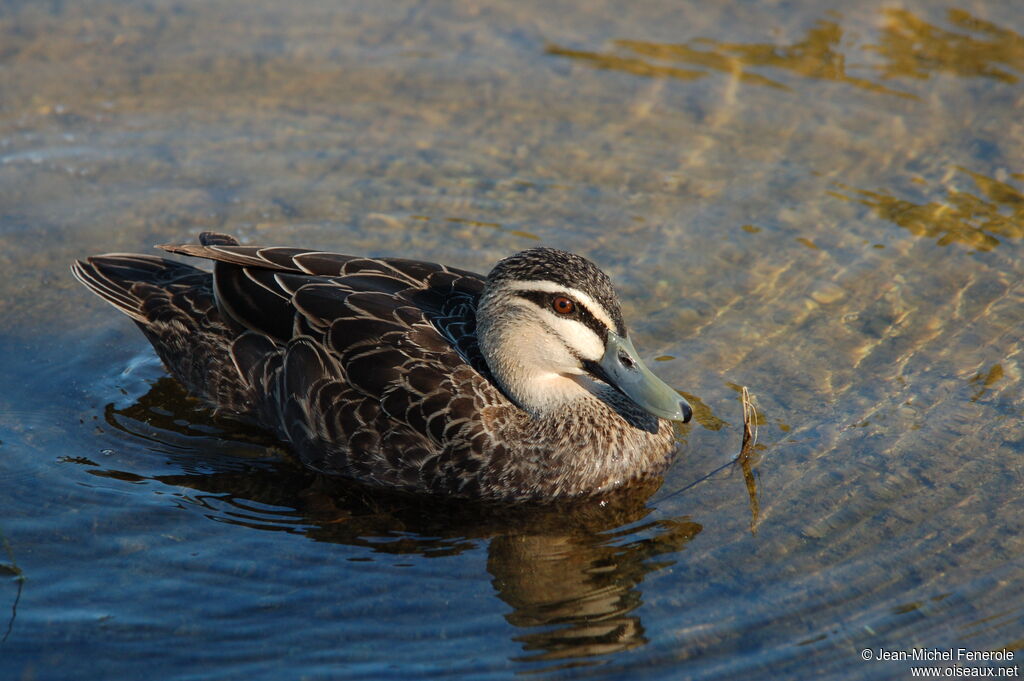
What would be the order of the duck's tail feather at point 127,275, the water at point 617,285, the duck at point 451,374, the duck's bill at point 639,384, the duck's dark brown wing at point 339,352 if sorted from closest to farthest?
the water at point 617,285 < the duck's bill at point 639,384 < the duck at point 451,374 < the duck's dark brown wing at point 339,352 < the duck's tail feather at point 127,275

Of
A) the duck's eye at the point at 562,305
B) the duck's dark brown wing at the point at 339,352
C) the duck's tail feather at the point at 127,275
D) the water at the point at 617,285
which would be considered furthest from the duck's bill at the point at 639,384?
the duck's tail feather at the point at 127,275

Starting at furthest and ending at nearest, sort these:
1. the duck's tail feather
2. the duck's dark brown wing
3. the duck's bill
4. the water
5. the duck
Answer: the duck's tail feather → the duck's dark brown wing → the duck → the duck's bill → the water

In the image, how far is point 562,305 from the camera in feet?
24.6

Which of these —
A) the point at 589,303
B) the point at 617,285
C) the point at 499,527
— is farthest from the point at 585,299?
the point at 617,285

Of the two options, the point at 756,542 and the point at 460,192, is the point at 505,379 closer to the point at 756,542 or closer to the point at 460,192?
the point at 756,542

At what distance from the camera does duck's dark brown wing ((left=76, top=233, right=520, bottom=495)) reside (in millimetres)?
7793

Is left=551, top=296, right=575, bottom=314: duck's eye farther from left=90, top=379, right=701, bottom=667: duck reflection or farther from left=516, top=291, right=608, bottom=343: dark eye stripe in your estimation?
left=90, top=379, right=701, bottom=667: duck reflection

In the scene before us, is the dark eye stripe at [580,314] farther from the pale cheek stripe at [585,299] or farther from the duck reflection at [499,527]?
the duck reflection at [499,527]

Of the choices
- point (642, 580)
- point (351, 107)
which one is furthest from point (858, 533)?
point (351, 107)

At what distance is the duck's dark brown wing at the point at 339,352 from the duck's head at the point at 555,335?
9.8 inches

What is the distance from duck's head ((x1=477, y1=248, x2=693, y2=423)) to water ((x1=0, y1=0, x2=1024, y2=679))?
785 mm

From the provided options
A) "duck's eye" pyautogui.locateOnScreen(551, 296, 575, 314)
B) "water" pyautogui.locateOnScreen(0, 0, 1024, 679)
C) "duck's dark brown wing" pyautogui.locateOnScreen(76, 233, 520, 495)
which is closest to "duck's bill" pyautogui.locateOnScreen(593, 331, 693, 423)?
"duck's eye" pyautogui.locateOnScreen(551, 296, 575, 314)

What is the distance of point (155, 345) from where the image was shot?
909cm

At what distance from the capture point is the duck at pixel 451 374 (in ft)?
24.8
